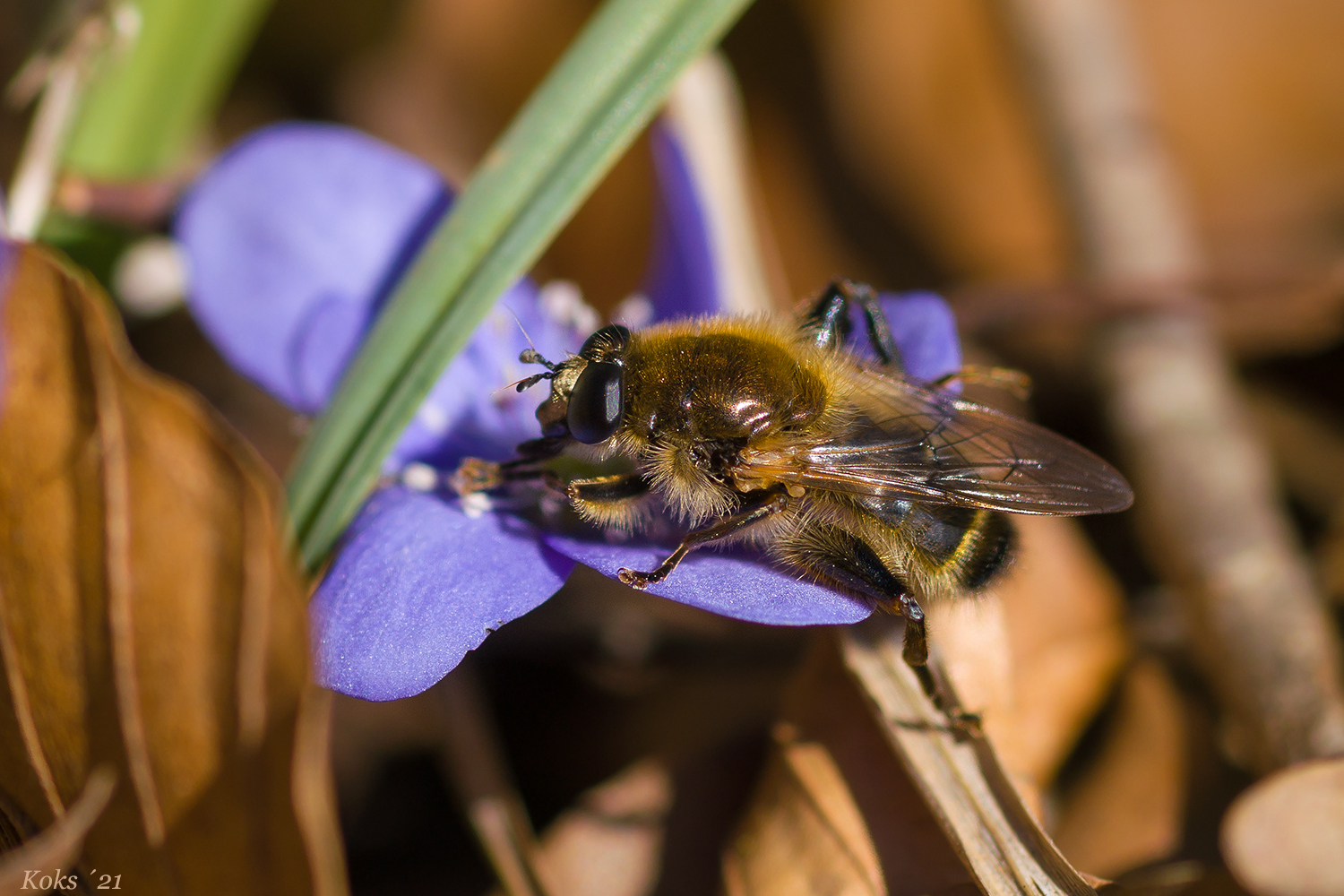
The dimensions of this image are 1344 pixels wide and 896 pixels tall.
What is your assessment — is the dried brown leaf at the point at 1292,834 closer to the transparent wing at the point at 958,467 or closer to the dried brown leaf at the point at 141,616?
the transparent wing at the point at 958,467

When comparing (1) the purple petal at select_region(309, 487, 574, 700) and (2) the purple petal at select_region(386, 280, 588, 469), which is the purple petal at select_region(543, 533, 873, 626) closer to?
(1) the purple petal at select_region(309, 487, 574, 700)

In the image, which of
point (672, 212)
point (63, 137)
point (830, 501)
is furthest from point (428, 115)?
point (830, 501)

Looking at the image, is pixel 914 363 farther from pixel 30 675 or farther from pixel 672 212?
pixel 30 675

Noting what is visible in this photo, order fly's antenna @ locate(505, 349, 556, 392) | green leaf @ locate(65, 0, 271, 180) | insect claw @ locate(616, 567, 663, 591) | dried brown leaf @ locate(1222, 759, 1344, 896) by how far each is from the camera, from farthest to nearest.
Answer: green leaf @ locate(65, 0, 271, 180) → fly's antenna @ locate(505, 349, 556, 392) → insect claw @ locate(616, 567, 663, 591) → dried brown leaf @ locate(1222, 759, 1344, 896)

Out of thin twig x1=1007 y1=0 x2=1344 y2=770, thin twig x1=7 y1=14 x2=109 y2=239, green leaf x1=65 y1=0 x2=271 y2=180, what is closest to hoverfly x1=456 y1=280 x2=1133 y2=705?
thin twig x1=1007 y1=0 x2=1344 y2=770

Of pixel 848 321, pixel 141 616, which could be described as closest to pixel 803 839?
pixel 848 321

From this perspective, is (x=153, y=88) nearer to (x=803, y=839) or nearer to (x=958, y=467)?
(x=958, y=467)
